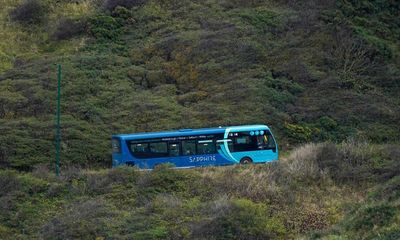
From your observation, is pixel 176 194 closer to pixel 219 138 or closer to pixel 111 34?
pixel 219 138

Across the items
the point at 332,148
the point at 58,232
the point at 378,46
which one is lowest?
the point at 58,232

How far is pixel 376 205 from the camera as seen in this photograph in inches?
860

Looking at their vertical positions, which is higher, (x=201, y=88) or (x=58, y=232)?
(x=201, y=88)

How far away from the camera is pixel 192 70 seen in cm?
4416

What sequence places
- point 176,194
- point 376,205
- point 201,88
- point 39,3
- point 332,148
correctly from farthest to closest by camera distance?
1. point 39,3
2. point 201,88
3. point 332,148
4. point 176,194
5. point 376,205

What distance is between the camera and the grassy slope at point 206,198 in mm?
26297

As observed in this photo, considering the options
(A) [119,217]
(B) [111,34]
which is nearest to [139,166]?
(A) [119,217]

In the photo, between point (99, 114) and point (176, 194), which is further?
point (99, 114)

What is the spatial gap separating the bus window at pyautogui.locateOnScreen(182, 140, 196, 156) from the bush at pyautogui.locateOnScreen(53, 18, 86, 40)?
64.3 ft

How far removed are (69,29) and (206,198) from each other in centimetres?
2498

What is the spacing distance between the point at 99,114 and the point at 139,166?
679 cm

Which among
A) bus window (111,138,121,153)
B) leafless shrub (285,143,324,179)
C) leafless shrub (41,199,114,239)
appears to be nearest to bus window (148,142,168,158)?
bus window (111,138,121,153)

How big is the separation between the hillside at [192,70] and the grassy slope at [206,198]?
554 centimetres

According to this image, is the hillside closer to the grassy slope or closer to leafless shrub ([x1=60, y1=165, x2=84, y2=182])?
leafless shrub ([x1=60, y1=165, x2=84, y2=182])
